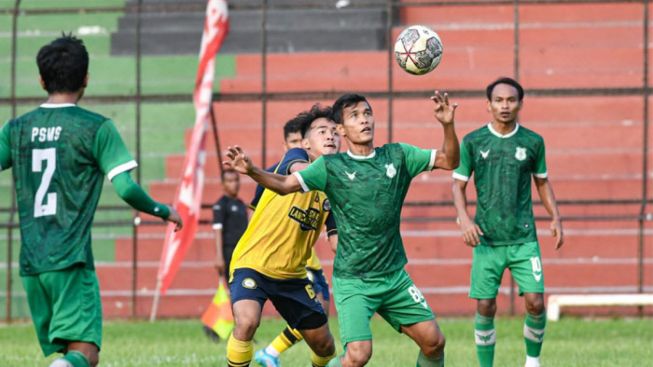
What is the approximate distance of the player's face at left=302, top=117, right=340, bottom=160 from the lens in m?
9.00

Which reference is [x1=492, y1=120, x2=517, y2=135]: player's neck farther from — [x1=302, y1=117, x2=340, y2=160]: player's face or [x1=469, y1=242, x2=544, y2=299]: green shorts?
[x1=302, y1=117, x2=340, y2=160]: player's face

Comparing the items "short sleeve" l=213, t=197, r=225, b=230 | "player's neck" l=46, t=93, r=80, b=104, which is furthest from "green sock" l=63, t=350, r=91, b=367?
"short sleeve" l=213, t=197, r=225, b=230

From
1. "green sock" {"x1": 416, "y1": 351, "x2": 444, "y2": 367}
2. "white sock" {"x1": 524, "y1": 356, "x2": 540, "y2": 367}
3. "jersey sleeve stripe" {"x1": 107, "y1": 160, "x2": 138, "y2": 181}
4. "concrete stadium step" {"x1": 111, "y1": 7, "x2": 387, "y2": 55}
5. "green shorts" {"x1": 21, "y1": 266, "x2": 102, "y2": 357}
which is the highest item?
"concrete stadium step" {"x1": 111, "y1": 7, "x2": 387, "y2": 55}

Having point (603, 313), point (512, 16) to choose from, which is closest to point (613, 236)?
point (603, 313)

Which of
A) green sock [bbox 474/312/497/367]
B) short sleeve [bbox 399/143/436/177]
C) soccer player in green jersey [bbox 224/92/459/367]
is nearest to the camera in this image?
soccer player in green jersey [bbox 224/92/459/367]

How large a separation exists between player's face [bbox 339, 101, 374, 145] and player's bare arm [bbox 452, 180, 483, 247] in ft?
7.18

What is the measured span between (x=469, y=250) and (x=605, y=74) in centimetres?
323

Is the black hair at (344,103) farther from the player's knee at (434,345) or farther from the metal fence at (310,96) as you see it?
the metal fence at (310,96)

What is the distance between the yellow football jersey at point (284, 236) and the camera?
9.05m

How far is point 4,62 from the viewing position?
19766 mm

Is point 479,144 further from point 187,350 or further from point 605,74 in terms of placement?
point 605,74

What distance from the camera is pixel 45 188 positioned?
6.79 metres

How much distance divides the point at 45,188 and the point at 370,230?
214 centimetres

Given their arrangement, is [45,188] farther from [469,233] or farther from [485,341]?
[485,341]
